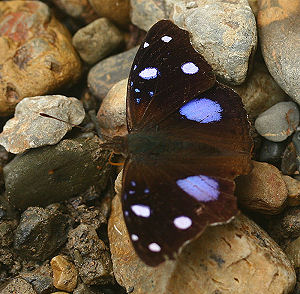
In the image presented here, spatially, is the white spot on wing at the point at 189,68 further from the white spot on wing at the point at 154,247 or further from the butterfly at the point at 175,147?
the white spot on wing at the point at 154,247

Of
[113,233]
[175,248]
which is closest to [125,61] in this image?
[113,233]

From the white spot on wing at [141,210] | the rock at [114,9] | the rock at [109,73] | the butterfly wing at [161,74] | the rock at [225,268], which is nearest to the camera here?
the white spot on wing at [141,210]

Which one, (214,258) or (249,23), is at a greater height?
(249,23)

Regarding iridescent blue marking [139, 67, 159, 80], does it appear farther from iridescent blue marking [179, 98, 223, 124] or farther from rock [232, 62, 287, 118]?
rock [232, 62, 287, 118]

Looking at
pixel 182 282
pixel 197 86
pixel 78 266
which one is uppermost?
pixel 197 86

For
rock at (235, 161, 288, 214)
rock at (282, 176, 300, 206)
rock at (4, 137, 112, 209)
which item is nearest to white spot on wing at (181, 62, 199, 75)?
rock at (235, 161, 288, 214)

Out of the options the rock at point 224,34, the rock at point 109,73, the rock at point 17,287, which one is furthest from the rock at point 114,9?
the rock at point 17,287

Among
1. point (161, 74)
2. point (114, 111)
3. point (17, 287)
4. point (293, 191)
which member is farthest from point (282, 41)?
point (17, 287)

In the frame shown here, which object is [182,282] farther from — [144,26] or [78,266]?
[144,26]
